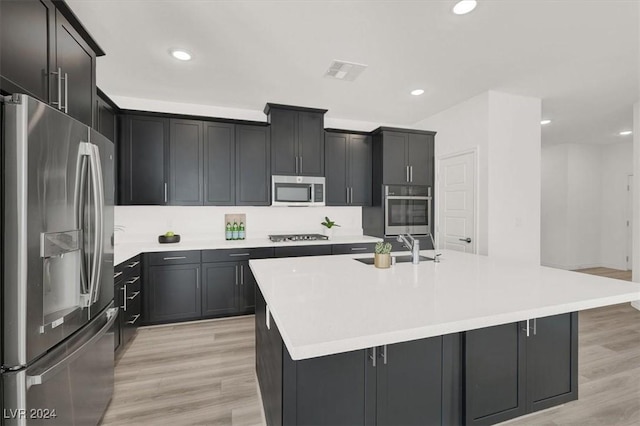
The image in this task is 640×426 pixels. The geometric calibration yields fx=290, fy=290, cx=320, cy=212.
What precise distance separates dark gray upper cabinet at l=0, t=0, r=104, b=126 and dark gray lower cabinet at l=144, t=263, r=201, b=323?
6.19ft

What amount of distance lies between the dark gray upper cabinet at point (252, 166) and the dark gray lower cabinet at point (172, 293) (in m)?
1.09

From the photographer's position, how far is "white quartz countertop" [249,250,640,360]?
3.32 feet

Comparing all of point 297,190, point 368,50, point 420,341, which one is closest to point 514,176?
point 368,50

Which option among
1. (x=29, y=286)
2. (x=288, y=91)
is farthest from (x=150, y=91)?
(x=29, y=286)

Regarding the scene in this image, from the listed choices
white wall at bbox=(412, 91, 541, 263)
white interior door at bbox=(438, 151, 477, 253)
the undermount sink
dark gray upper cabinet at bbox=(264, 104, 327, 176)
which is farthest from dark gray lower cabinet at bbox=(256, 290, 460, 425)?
dark gray upper cabinet at bbox=(264, 104, 327, 176)

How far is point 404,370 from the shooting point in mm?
1377

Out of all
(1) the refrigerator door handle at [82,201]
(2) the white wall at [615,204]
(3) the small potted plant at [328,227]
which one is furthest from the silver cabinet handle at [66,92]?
(2) the white wall at [615,204]

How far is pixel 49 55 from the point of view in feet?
5.14

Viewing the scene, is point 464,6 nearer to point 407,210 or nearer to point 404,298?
point 404,298

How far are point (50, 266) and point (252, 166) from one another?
9.04 ft

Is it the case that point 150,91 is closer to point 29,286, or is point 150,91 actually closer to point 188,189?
point 188,189

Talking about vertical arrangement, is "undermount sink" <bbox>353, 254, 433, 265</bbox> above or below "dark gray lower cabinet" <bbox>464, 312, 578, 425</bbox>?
above

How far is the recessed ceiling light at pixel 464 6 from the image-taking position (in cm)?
198

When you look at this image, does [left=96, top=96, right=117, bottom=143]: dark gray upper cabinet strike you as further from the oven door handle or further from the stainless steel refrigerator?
the oven door handle
